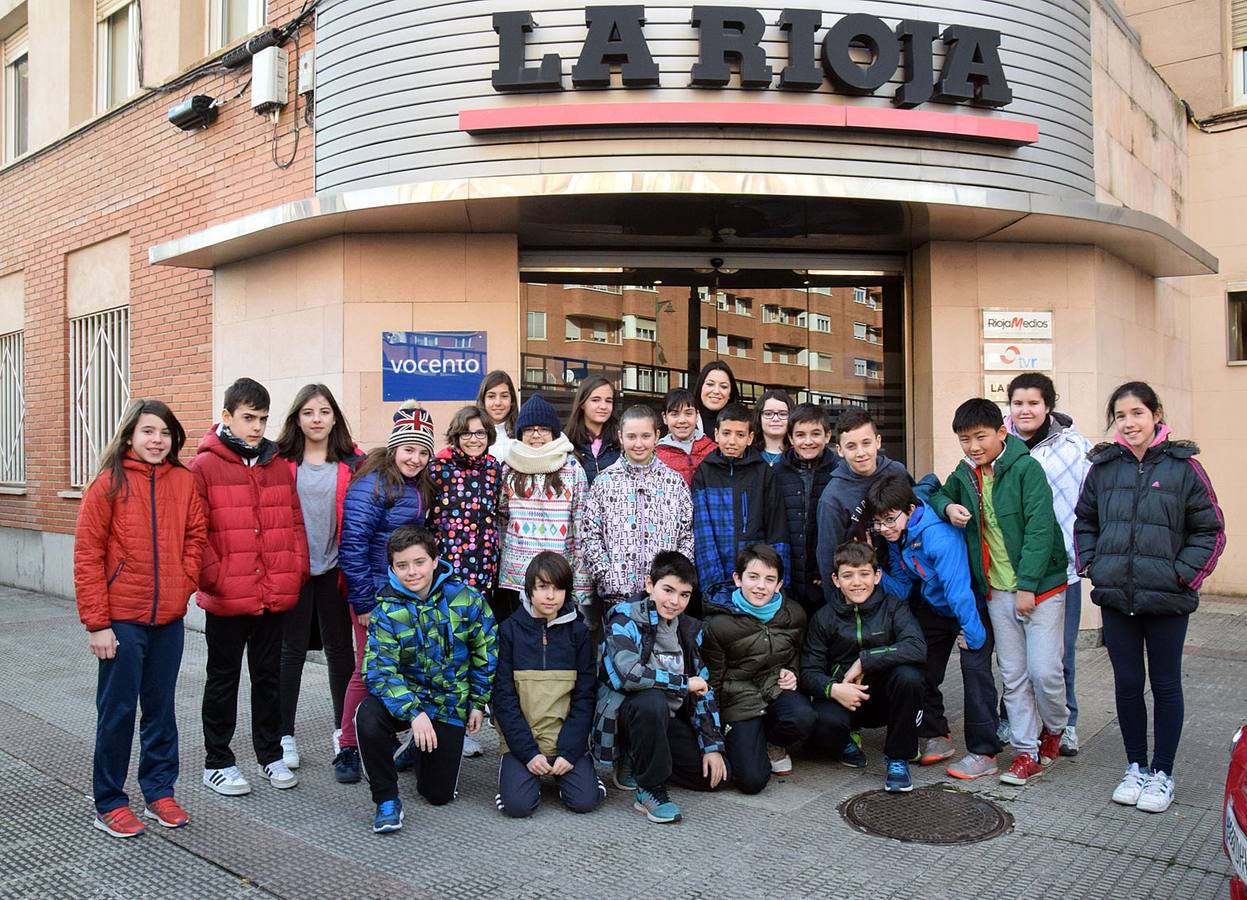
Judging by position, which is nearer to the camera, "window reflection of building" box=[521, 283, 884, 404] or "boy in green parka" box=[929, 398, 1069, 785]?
"boy in green parka" box=[929, 398, 1069, 785]

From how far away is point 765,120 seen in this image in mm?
6953

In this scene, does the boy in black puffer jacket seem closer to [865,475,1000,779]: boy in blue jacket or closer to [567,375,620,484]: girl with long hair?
[865,475,1000,779]: boy in blue jacket

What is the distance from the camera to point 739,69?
7.06 metres

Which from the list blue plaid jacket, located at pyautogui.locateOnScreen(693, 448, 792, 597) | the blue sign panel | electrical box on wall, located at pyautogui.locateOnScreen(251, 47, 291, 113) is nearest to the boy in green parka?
blue plaid jacket, located at pyautogui.locateOnScreen(693, 448, 792, 597)

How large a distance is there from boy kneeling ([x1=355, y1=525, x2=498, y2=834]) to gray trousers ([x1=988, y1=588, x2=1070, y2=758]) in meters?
2.44

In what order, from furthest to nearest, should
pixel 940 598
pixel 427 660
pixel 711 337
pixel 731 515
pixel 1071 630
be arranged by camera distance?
pixel 711 337, pixel 1071 630, pixel 731 515, pixel 940 598, pixel 427 660

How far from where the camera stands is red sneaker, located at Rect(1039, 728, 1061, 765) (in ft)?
16.1

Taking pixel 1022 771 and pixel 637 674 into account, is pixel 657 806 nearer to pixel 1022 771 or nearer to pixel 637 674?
pixel 637 674

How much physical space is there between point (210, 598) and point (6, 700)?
3.07 metres

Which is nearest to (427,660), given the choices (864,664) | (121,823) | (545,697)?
(545,697)

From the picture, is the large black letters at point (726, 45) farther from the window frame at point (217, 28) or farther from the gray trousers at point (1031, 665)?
the window frame at point (217, 28)

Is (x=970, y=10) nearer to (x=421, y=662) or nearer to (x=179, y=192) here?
(x=421, y=662)

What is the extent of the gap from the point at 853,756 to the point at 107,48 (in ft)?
37.6

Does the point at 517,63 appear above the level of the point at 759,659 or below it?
above
